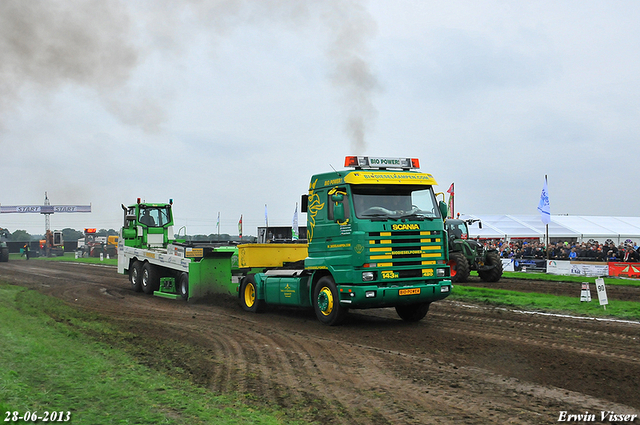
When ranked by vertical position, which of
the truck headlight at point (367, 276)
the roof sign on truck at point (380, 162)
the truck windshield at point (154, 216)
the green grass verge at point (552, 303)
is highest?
the roof sign on truck at point (380, 162)

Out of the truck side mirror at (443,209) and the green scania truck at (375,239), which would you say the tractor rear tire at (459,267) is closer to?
the green scania truck at (375,239)

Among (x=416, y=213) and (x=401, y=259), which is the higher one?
(x=416, y=213)

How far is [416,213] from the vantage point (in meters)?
10.8

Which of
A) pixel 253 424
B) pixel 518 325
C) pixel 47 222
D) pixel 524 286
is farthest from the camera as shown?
pixel 47 222

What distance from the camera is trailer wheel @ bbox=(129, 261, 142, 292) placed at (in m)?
19.4

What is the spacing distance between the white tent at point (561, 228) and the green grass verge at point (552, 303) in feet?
75.8

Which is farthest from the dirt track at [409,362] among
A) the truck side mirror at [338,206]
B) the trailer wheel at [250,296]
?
the truck side mirror at [338,206]

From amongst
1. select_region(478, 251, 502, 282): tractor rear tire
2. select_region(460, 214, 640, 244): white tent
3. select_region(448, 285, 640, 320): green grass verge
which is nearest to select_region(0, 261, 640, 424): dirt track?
select_region(448, 285, 640, 320): green grass verge

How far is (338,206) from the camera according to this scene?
34.4 feet

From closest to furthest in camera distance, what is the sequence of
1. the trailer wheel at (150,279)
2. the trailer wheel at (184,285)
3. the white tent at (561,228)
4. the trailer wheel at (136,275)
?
the trailer wheel at (184,285) < the trailer wheel at (150,279) < the trailer wheel at (136,275) < the white tent at (561,228)

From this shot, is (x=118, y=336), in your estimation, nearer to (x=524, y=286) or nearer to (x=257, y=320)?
(x=257, y=320)

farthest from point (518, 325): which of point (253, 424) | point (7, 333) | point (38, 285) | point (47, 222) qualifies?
point (47, 222)

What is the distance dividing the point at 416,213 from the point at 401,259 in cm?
96

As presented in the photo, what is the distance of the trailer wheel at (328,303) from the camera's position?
430 inches
